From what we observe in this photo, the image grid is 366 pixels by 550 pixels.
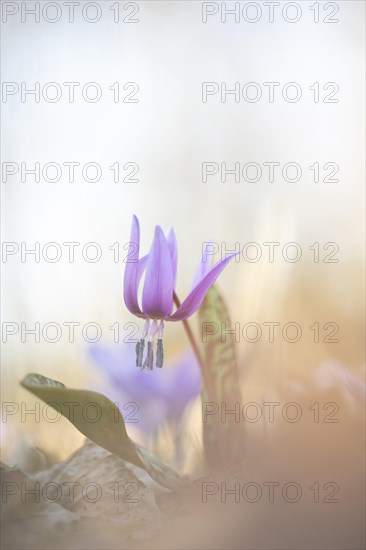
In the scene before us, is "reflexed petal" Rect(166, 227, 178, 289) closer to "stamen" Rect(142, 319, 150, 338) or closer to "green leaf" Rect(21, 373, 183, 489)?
"stamen" Rect(142, 319, 150, 338)

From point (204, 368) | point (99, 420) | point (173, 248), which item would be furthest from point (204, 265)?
point (99, 420)

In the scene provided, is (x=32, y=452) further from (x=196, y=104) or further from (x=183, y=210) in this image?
(x=196, y=104)

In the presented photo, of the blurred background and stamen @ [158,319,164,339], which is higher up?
the blurred background

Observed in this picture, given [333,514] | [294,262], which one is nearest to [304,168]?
[294,262]

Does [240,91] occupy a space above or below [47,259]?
above

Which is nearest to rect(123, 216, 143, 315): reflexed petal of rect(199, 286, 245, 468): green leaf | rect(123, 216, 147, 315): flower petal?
rect(123, 216, 147, 315): flower petal

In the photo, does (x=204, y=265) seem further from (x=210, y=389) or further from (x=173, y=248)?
(x=210, y=389)

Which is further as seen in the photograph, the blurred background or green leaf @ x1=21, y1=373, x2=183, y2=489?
the blurred background

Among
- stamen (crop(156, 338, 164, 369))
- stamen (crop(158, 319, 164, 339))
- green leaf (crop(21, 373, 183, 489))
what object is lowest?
green leaf (crop(21, 373, 183, 489))
